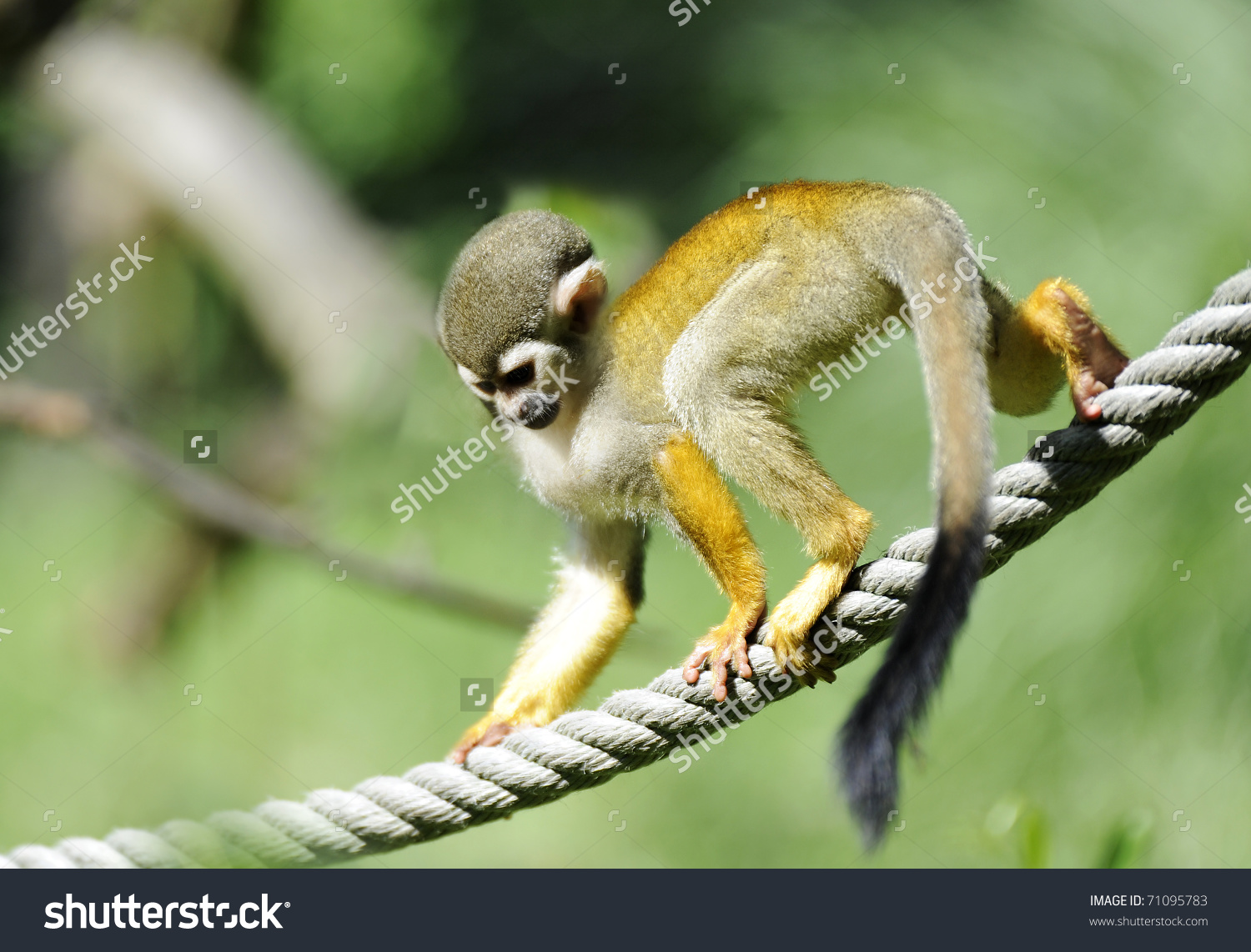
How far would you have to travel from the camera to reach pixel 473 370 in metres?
2.89

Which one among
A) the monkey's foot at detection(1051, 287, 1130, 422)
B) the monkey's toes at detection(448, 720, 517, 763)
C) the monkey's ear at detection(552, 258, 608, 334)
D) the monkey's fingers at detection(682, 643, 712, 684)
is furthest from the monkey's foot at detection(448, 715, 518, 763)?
the monkey's foot at detection(1051, 287, 1130, 422)

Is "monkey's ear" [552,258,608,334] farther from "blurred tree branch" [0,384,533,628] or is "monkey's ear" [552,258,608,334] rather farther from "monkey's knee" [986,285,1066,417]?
"blurred tree branch" [0,384,533,628]

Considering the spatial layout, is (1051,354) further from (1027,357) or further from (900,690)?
(900,690)

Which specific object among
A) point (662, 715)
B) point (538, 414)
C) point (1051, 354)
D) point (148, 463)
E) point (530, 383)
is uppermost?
point (148, 463)

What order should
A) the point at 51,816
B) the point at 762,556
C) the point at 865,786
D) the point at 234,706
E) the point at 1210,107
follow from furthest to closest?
the point at 234,706, the point at 51,816, the point at 1210,107, the point at 762,556, the point at 865,786

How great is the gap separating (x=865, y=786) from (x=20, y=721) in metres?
8.24

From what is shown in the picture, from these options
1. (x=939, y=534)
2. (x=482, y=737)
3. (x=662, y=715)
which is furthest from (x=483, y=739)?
(x=939, y=534)

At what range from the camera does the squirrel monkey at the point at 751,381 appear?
2.14m

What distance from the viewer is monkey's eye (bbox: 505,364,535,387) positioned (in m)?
2.86

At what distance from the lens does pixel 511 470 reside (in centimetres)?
334

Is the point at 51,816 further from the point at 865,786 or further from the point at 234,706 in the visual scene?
the point at 865,786

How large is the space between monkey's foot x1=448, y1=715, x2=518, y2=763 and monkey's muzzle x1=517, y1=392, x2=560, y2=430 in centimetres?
90

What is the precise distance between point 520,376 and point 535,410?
118mm

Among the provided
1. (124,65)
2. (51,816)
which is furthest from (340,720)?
(124,65)
